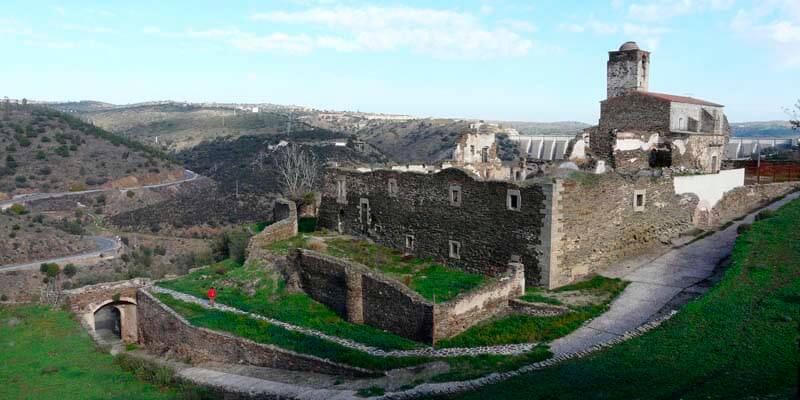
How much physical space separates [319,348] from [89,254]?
31.2 metres

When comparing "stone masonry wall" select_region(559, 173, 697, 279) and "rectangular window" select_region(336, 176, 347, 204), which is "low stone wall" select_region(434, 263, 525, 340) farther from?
"rectangular window" select_region(336, 176, 347, 204)

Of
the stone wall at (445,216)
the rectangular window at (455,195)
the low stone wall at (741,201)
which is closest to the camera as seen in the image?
the stone wall at (445,216)

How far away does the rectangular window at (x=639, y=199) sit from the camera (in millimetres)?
20047

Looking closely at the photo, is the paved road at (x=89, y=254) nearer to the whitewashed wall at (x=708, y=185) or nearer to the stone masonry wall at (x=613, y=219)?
the stone masonry wall at (x=613, y=219)

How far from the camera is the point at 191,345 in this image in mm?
20844

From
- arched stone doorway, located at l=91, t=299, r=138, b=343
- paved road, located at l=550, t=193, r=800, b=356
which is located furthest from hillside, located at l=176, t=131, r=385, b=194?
paved road, located at l=550, t=193, r=800, b=356

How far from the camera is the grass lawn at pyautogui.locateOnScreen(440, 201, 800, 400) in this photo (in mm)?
9789

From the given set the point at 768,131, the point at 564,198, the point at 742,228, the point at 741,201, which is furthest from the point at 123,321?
the point at 768,131

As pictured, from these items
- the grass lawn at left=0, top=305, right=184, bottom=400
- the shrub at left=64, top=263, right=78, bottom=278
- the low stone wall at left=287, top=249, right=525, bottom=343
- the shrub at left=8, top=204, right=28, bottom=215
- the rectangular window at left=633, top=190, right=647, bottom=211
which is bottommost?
the shrub at left=64, top=263, right=78, bottom=278

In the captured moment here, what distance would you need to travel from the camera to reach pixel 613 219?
63.7 ft

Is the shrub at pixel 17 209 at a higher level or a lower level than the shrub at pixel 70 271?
higher

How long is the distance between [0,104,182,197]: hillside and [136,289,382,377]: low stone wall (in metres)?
44.3

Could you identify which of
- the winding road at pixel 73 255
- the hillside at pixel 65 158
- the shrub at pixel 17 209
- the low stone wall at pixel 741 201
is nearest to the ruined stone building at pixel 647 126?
the low stone wall at pixel 741 201

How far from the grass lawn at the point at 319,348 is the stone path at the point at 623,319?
51 cm
